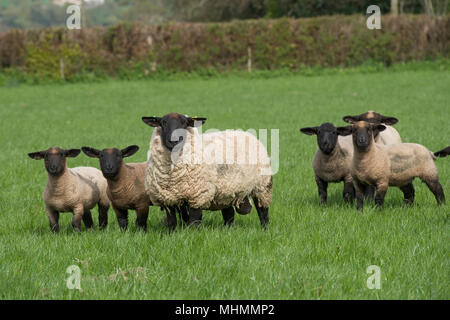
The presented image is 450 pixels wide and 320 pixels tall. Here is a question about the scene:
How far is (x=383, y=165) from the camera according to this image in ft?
27.0

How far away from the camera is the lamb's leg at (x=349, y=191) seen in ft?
29.5

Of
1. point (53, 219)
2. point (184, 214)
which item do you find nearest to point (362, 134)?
point (184, 214)

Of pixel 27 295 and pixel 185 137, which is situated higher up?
pixel 185 137

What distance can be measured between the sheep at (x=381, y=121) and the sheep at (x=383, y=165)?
2.28 feet

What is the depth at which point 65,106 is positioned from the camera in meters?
24.6

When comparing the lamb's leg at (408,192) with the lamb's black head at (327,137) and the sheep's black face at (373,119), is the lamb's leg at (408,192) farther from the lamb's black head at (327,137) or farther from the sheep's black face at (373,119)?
the lamb's black head at (327,137)

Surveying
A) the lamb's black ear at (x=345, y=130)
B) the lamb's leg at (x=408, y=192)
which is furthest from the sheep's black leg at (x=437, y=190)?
the lamb's black ear at (x=345, y=130)

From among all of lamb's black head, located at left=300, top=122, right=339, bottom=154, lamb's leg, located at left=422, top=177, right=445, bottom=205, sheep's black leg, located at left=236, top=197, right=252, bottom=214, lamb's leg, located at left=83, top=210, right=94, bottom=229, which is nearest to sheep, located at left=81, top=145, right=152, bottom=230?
lamb's leg, located at left=83, top=210, right=94, bottom=229

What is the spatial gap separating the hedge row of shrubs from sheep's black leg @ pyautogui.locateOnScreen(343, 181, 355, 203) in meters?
26.5

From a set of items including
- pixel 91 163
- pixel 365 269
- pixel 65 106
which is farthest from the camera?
pixel 65 106

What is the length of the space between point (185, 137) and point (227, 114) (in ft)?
46.5

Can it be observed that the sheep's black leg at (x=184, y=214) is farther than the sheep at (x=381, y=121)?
No

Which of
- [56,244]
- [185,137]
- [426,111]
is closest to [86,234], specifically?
[56,244]

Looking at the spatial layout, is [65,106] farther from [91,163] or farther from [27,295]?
[27,295]
